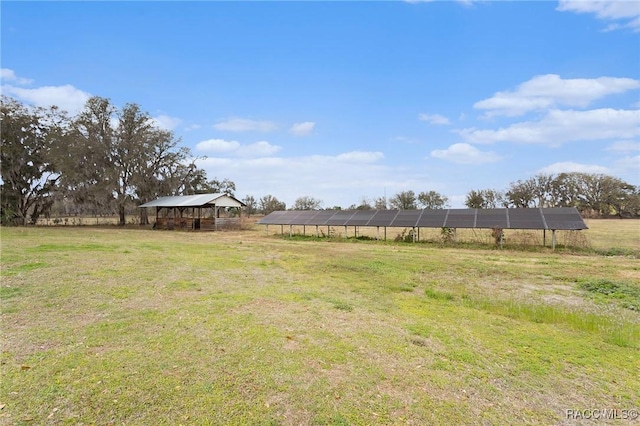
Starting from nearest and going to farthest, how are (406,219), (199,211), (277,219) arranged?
(406,219) < (277,219) < (199,211)

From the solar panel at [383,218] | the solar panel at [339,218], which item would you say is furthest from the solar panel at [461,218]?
the solar panel at [339,218]

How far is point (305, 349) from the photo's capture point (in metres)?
4.28

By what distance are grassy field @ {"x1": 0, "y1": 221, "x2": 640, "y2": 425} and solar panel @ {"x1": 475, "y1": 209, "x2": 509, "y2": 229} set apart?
8698 mm

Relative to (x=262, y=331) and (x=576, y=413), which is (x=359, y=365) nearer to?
(x=262, y=331)

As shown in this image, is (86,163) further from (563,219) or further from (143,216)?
(563,219)

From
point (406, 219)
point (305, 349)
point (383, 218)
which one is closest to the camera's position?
point (305, 349)

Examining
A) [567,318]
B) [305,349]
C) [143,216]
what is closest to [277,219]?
[143,216]

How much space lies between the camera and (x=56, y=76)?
1791cm

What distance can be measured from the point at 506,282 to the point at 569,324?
3.56m

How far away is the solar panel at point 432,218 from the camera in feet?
61.9

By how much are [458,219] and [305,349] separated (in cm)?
1695

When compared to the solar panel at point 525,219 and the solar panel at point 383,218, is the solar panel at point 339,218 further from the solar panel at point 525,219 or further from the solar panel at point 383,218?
the solar panel at point 525,219

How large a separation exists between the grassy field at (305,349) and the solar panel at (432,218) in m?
10.1

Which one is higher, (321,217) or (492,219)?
(321,217)
